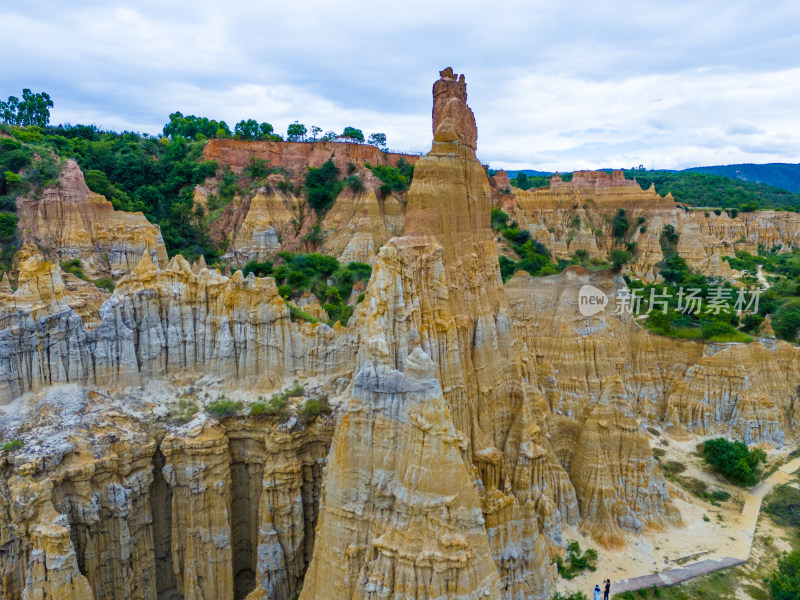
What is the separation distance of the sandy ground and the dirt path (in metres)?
0.04

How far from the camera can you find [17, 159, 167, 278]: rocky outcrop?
34.6m

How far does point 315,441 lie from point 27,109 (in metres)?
65.6

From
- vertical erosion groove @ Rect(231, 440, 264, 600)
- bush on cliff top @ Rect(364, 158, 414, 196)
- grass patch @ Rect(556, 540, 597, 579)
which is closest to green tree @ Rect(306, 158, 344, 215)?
bush on cliff top @ Rect(364, 158, 414, 196)

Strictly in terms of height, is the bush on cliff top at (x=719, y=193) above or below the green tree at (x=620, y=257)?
above

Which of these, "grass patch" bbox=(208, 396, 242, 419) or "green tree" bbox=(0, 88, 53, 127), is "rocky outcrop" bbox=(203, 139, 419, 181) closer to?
"green tree" bbox=(0, 88, 53, 127)

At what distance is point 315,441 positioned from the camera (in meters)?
16.5

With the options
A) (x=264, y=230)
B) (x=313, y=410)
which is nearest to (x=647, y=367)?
(x=313, y=410)

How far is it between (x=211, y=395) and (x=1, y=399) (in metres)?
5.84

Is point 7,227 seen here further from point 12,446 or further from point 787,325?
point 787,325

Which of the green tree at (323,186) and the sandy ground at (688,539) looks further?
the green tree at (323,186)

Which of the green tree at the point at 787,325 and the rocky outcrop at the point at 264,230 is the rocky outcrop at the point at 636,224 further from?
the rocky outcrop at the point at 264,230

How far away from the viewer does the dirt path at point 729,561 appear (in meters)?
19.8

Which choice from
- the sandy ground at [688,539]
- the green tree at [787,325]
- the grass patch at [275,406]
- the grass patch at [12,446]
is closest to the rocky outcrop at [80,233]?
the grass patch at [275,406]

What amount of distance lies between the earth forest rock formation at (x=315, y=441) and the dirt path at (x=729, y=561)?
2.15 metres
